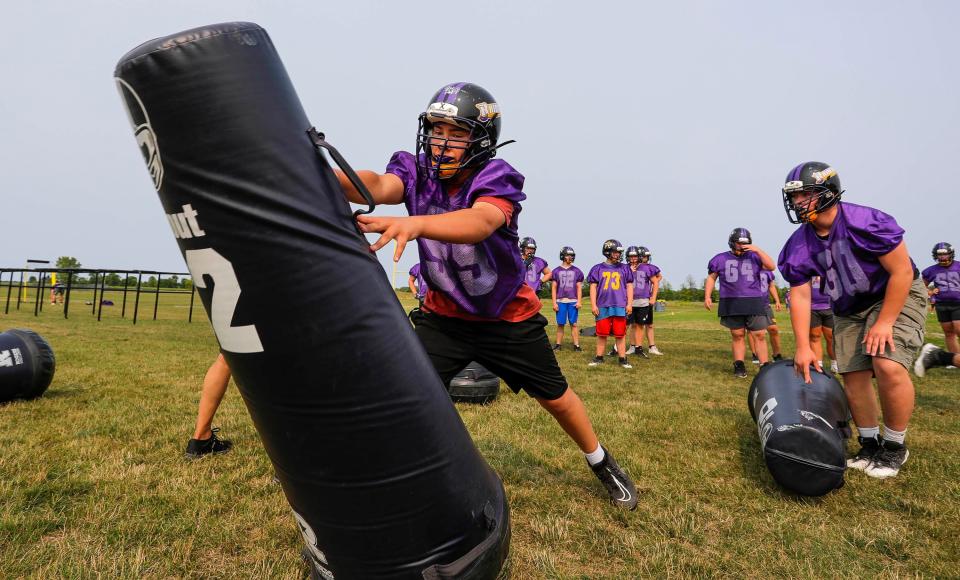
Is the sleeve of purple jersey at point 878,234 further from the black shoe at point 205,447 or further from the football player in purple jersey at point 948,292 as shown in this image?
the football player in purple jersey at point 948,292

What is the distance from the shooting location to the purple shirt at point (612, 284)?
10156 mm

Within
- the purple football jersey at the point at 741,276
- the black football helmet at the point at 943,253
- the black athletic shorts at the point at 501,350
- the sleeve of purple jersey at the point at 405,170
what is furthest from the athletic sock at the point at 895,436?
the black football helmet at the point at 943,253

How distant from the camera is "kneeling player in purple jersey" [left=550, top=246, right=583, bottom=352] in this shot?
12.8 metres

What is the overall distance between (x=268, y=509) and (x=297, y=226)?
2088 mm

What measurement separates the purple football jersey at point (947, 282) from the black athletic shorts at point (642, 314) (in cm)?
527

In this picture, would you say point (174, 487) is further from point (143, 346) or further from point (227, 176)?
point (143, 346)

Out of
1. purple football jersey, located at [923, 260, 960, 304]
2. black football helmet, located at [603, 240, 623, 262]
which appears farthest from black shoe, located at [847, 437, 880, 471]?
purple football jersey, located at [923, 260, 960, 304]

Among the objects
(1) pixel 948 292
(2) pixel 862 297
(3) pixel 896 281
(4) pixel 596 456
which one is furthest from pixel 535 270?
(4) pixel 596 456

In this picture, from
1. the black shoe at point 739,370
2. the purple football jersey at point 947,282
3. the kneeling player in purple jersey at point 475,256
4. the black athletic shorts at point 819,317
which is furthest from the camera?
the purple football jersey at point 947,282

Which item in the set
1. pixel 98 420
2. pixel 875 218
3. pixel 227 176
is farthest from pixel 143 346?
pixel 875 218

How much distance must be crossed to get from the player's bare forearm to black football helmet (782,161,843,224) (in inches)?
20.1

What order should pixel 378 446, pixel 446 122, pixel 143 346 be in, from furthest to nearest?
pixel 143 346, pixel 446 122, pixel 378 446

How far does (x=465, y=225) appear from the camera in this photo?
2002 mm

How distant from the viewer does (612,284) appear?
10.2 meters
